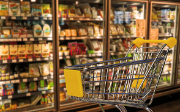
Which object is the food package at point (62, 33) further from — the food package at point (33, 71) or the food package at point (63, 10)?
the food package at point (33, 71)

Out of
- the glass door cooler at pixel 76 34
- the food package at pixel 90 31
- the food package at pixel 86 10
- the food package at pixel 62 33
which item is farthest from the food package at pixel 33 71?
the food package at pixel 86 10

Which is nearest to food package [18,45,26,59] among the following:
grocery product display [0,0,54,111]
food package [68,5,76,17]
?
grocery product display [0,0,54,111]

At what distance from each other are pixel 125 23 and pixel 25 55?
2103 millimetres

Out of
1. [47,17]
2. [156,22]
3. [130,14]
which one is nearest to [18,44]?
[47,17]

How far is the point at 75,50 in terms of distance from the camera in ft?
10.4

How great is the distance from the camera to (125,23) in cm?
386

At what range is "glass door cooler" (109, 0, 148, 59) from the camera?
141 inches

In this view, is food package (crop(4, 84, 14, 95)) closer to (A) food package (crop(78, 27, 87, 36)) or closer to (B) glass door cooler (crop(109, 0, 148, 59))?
(A) food package (crop(78, 27, 87, 36))

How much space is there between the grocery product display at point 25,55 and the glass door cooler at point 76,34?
225mm

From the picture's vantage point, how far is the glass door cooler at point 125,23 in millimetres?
3572

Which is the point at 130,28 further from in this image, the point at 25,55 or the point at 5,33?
the point at 5,33

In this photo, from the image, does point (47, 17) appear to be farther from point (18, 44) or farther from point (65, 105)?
point (65, 105)

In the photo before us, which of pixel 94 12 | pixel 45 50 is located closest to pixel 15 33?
pixel 45 50

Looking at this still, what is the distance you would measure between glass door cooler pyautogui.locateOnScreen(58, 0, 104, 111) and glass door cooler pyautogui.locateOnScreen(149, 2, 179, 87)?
129 centimetres
